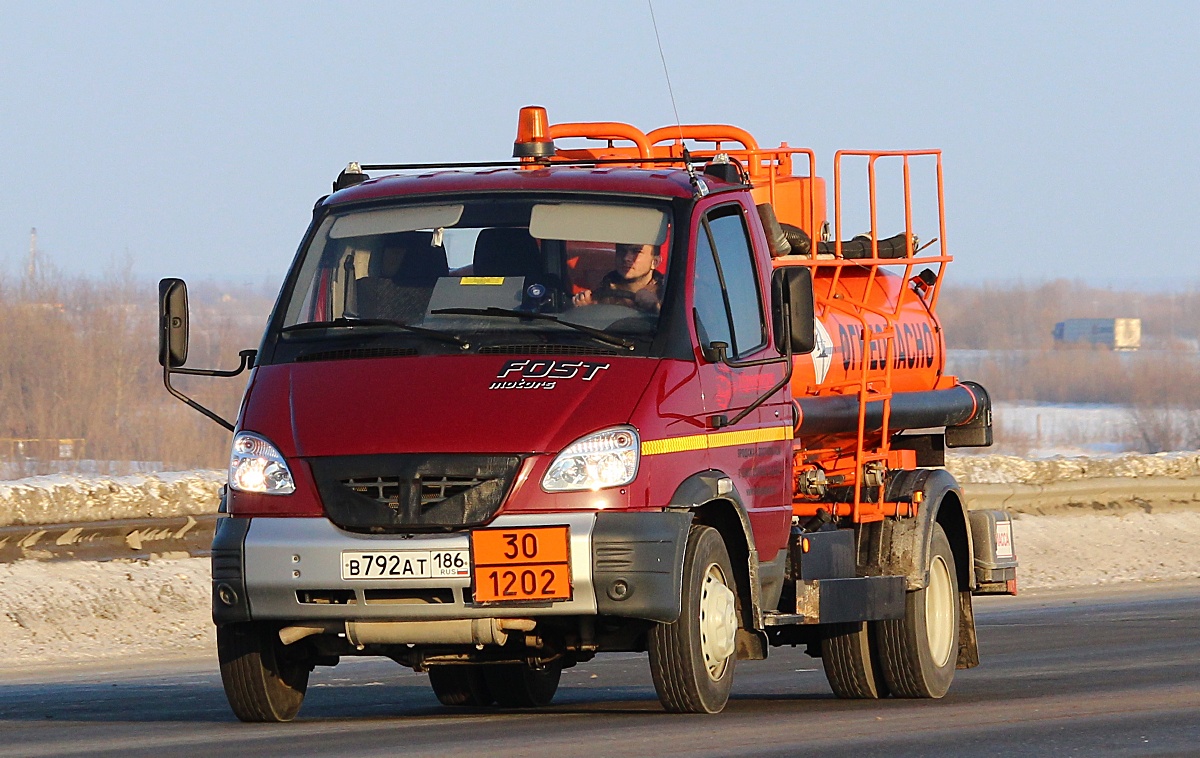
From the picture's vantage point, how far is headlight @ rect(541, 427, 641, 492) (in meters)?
7.57

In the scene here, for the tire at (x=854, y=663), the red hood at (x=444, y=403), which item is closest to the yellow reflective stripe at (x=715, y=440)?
the red hood at (x=444, y=403)

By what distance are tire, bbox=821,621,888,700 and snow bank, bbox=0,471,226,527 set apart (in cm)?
1064

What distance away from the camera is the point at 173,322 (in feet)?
27.7

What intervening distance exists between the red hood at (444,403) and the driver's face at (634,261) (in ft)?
1.72

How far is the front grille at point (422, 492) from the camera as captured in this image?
7.52m

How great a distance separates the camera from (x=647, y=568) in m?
7.54

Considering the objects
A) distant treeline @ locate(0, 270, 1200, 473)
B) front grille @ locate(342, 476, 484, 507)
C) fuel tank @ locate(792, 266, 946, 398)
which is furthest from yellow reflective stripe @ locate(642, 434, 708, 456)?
distant treeline @ locate(0, 270, 1200, 473)

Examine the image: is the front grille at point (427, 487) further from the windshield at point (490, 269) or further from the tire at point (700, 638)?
the tire at point (700, 638)

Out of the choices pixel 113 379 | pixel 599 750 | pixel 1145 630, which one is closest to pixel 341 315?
pixel 599 750

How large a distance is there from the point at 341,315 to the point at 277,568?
4.25 feet

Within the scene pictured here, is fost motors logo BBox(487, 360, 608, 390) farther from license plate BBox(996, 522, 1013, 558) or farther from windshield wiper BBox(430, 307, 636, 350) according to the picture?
license plate BBox(996, 522, 1013, 558)

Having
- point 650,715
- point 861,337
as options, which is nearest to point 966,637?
point 861,337

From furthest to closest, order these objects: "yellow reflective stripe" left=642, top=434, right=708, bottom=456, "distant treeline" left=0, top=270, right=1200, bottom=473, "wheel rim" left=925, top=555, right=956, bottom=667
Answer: "distant treeline" left=0, top=270, right=1200, bottom=473
"wheel rim" left=925, top=555, right=956, bottom=667
"yellow reflective stripe" left=642, top=434, right=708, bottom=456

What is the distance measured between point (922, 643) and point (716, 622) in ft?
8.93
